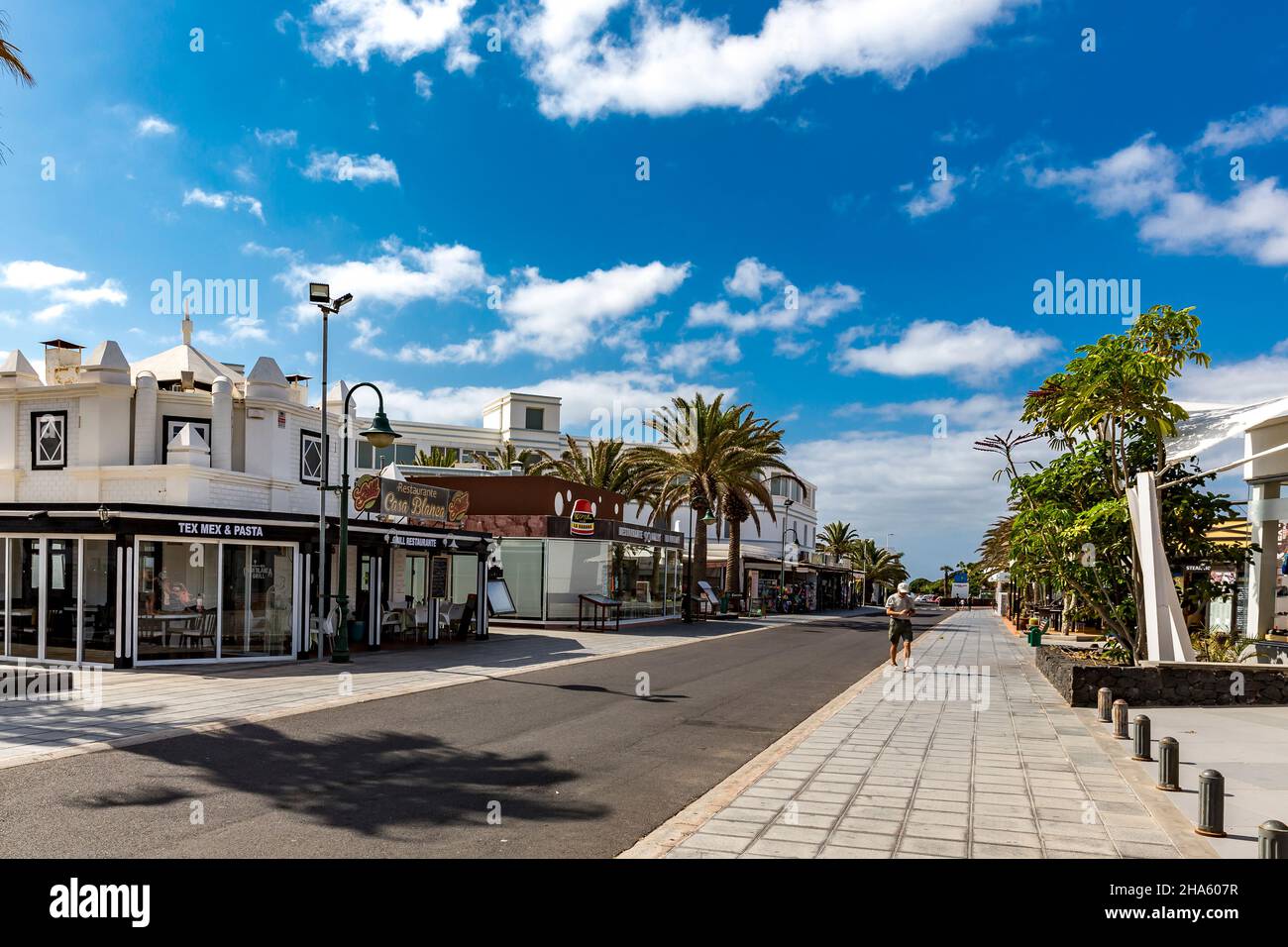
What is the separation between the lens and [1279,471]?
743 inches

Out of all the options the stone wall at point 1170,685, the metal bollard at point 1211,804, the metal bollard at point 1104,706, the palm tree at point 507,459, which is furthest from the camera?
the palm tree at point 507,459

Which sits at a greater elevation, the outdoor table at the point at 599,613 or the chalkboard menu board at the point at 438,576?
the chalkboard menu board at the point at 438,576

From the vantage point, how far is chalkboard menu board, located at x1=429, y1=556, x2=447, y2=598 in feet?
→ 89.2

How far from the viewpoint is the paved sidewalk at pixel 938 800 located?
6410 millimetres

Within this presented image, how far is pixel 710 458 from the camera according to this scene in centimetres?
3919

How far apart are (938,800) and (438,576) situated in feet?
71.3

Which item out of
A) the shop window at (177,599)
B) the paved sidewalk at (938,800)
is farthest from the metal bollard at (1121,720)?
the shop window at (177,599)

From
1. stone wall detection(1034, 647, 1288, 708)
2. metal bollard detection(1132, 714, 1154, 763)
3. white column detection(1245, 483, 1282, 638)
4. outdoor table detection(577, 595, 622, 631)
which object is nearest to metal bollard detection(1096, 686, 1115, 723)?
stone wall detection(1034, 647, 1288, 708)

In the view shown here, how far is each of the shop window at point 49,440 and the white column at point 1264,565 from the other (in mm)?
26418

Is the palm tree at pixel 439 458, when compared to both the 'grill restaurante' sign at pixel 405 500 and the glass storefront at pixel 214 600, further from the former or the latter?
the glass storefront at pixel 214 600

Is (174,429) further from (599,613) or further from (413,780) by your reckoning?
(413,780)

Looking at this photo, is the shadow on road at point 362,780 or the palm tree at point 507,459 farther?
the palm tree at point 507,459

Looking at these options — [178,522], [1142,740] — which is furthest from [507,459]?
[1142,740]
